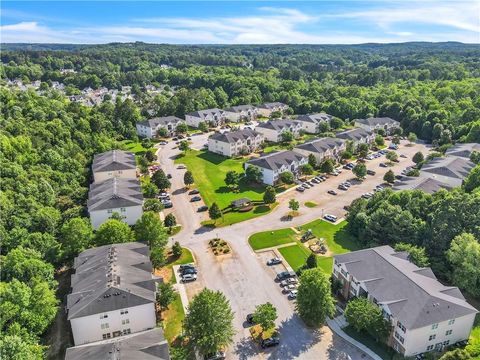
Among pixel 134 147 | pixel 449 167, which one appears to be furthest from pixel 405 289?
pixel 134 147

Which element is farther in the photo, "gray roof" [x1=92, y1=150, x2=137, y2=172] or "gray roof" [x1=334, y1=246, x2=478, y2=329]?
"gray roof" [x1=92, y1=150, x2=137, y2=172]

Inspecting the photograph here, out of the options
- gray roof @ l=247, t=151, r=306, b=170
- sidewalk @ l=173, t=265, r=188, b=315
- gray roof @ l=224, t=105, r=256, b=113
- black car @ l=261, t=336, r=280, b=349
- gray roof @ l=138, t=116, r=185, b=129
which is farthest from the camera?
gray roof @ l=224, t=105, r=256, b=113

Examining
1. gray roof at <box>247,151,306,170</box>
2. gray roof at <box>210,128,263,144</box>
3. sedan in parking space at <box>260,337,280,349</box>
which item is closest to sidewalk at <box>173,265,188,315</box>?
sedan in parking space at <box>260,337,280,349</box>

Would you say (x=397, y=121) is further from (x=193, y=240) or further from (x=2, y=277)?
(x=2, y=277)

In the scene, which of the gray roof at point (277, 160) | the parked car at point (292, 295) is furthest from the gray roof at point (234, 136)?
the parked car at point (292, 295)

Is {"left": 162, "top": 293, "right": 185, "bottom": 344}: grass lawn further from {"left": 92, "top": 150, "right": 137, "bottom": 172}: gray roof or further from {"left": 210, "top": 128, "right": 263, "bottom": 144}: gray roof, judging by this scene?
{"left": 210, "top": 128, "right": 263, "bottom": 144}: gray roof

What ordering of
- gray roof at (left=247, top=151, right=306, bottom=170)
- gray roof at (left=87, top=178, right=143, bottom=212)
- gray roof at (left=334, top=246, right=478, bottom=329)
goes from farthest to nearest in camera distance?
1. gray roof at (left=247, top=151, right=306, bottom=170)
2. gray roof at (left=87, top=178, right=143, bottom=212)
3. gray roof at (left=334, top=246, right=478, bottom=329)

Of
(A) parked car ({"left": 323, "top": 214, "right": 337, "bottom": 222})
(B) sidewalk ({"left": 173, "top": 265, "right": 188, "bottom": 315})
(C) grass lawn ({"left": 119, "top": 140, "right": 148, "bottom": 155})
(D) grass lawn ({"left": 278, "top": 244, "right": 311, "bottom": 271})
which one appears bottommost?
(B) sidewalk ({"left": 173, "top": 265, "right": 188, "bottom": 315})
